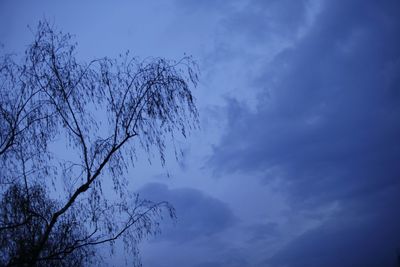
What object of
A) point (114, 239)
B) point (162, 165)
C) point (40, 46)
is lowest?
point (114, 239)

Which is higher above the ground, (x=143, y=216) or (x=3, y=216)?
(x=3, y=216)

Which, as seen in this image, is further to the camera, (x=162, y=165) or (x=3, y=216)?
(x=3, y=216)

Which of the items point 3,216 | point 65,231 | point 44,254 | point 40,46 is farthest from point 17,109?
point 44,254

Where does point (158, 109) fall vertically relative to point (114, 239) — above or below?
above

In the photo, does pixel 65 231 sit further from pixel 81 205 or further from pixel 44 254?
pixel 44 254

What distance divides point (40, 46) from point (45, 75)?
0.75 meters

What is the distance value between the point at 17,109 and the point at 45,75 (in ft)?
3.60

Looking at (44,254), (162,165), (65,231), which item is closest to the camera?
(162,165)

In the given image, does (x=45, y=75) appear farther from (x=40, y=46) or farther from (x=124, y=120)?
(x=124, y=120)

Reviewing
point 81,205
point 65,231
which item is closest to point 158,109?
point 81,205

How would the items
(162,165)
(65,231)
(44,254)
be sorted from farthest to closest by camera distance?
(44,254) → (65,231) → (162,165)

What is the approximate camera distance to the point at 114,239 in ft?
24.8

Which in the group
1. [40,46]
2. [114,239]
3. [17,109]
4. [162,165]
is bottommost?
[114,239]

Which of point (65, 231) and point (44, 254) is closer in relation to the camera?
point (65, 231)
